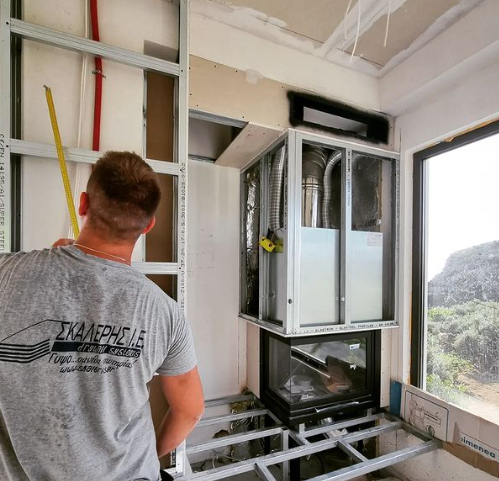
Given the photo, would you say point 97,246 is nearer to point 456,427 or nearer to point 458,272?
point 458,272

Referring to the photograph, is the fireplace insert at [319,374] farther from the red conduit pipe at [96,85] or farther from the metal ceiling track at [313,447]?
the red conduit pipe at [96,85]

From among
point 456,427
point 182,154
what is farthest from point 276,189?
point 456,427

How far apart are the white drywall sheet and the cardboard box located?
1.25m

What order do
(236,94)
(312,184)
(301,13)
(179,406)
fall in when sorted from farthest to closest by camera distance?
1. (312,184)
2. (236,94)
3. (301,13)
4. (179,406)

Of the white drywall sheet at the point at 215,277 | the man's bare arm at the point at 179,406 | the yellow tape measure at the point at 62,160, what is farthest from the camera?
the white drywall sheet at the point at 215,277

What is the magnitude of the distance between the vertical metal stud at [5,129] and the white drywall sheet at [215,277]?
4.26 ft

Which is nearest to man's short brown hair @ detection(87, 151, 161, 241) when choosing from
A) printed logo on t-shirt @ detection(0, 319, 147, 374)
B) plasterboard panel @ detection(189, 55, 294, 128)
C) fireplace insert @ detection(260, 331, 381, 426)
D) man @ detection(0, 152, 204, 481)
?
man @ detection(0, 152, 204, 481)

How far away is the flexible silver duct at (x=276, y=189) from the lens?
184 centimetres

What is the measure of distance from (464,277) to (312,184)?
1102 millimetres

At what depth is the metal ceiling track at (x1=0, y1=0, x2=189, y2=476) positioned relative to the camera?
0.99m

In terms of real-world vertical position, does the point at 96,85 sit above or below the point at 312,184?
above

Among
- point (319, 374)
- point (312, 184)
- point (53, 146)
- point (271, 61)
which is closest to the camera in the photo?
point (53, 146)

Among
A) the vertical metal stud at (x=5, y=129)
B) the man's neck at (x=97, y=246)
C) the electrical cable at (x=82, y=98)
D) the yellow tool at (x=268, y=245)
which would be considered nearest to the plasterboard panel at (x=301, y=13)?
the electrical cable at (x=82, y=98)

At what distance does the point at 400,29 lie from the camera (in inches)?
65.2
